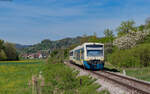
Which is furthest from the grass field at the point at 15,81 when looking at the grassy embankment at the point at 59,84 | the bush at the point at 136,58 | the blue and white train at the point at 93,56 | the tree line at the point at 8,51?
the tree line at the point at 8,51

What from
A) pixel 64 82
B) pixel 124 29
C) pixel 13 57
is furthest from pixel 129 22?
pixel 13 57

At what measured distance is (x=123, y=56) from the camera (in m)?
32.0

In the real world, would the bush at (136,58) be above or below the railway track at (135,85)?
above

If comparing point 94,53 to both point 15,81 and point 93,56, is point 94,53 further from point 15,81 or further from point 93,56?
point 15,81

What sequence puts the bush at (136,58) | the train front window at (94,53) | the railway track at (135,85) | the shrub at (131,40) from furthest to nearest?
the shrub at (131,40) → the bush at (136,58) → the train front window at (94,53) → the railway track at (135,85)

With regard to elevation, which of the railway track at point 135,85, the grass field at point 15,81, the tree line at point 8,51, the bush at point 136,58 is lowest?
the grass field at point 15,81

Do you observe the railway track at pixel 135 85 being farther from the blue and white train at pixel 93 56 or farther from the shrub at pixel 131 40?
the shrub at pixel 131 40

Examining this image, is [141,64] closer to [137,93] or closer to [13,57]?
[137,93]

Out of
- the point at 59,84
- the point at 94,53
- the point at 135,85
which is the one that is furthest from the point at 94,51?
the point at 59,84

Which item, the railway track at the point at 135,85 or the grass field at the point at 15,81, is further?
the grass field at the point at 15,81

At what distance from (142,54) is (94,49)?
700cm

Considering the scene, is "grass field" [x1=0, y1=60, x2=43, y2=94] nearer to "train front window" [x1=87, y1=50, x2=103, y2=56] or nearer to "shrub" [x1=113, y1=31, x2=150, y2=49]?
"train front window" [x1=87, y1=50, x2=103, y2=56]

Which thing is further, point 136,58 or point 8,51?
point 8,51

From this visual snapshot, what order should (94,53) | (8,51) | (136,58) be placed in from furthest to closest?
(8,51) → (136,58) → (94,53)
